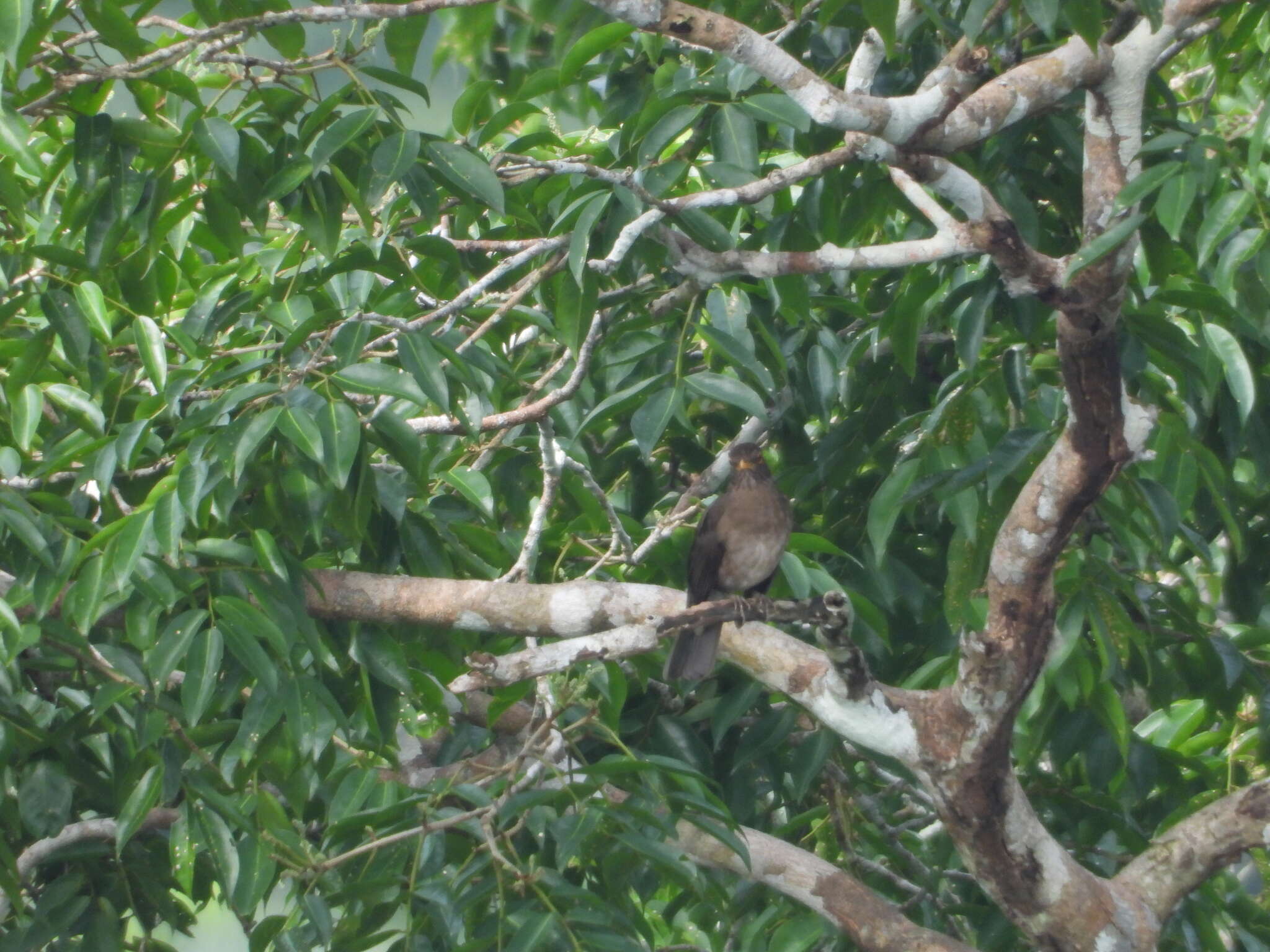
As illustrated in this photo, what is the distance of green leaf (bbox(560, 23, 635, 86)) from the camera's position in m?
2.92

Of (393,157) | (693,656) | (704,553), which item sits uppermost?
(393,157)

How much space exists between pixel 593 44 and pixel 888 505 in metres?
1.20

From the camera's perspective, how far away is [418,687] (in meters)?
3.16

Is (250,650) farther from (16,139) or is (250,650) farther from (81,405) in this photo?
(16,139)

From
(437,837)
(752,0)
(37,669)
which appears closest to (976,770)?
(437,837)

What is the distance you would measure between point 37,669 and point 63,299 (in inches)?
33.7

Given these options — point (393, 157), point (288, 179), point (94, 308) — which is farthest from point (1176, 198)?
point (94, 308)

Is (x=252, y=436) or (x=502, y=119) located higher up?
(x=502, y=119)

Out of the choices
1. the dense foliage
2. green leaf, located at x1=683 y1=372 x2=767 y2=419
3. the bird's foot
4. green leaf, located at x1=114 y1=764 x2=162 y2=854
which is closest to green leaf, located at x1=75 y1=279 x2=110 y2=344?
the dense foliage

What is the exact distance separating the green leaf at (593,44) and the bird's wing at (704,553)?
61.7 inches

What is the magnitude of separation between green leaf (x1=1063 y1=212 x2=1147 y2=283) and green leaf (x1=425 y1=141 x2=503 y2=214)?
1064 mm

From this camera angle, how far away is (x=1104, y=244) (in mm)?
2324

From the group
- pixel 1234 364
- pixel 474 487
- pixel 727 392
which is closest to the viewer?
pixel 1234 364

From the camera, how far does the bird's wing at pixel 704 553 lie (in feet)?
13.4
